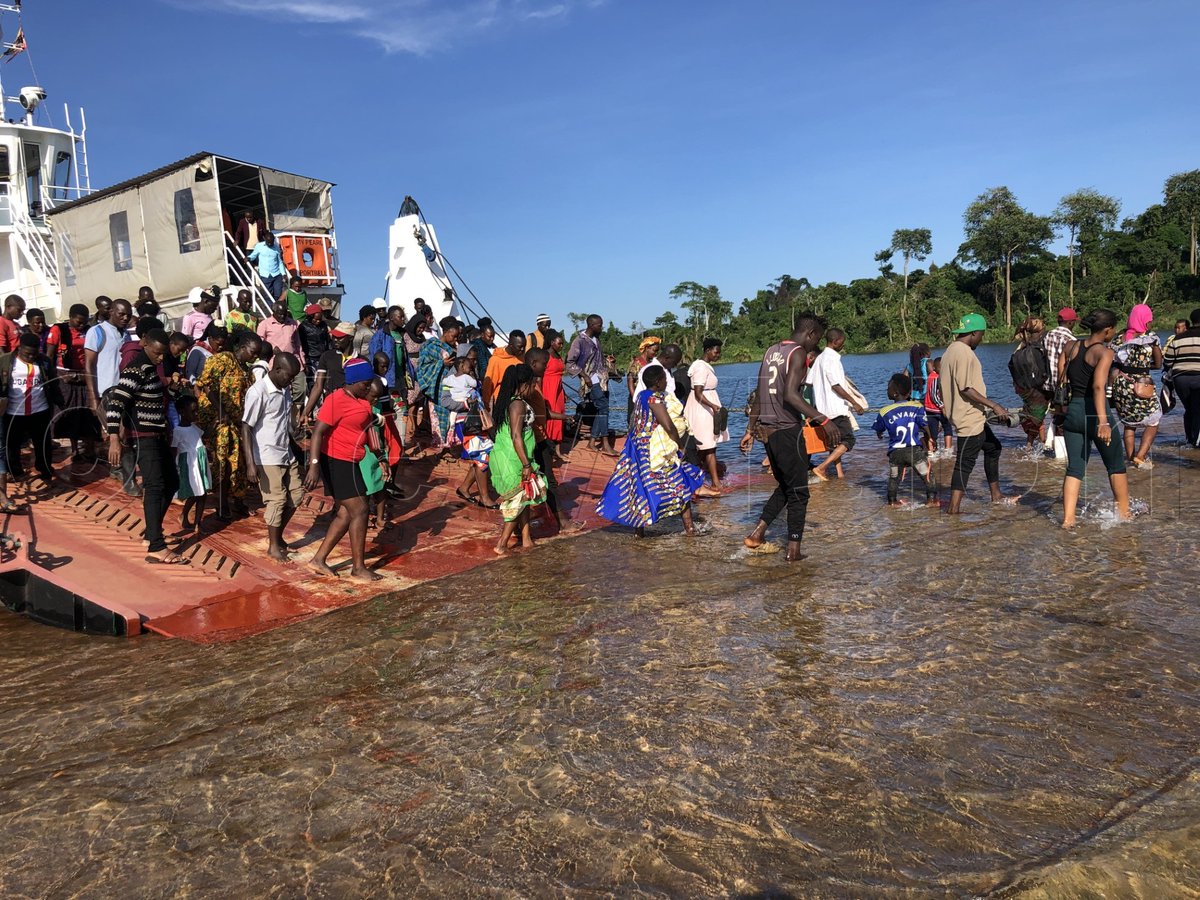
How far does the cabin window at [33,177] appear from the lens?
1791 centimetres

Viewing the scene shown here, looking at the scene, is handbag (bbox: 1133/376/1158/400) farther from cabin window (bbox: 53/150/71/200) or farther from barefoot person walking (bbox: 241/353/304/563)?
cabin window (bbox: 53/150/71/200)

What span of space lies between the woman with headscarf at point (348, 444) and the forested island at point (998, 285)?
49854mm

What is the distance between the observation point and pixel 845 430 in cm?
1085

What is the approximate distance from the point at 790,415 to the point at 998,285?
6700cm

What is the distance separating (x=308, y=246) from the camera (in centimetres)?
1508

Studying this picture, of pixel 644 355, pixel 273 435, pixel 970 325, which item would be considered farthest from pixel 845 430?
pixel 273 435

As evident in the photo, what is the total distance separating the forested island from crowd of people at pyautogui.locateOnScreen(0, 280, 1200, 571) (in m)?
46.1

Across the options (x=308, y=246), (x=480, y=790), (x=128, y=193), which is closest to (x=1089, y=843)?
(x=480, y=790)

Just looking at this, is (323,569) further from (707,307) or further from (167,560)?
(707,307)

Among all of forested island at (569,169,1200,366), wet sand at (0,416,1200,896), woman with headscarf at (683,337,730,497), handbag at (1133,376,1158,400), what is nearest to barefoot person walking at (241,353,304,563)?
wet sand at (0,416,1200,896)

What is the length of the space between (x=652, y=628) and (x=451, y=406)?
16.5 ft

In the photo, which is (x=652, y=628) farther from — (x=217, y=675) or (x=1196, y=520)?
(x=1196, y=520)

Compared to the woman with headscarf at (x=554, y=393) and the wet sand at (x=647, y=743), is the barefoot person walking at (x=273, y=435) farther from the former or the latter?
the woman with headscarf at (x=554, y=393)

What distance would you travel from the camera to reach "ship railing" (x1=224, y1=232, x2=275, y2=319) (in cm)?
1333
